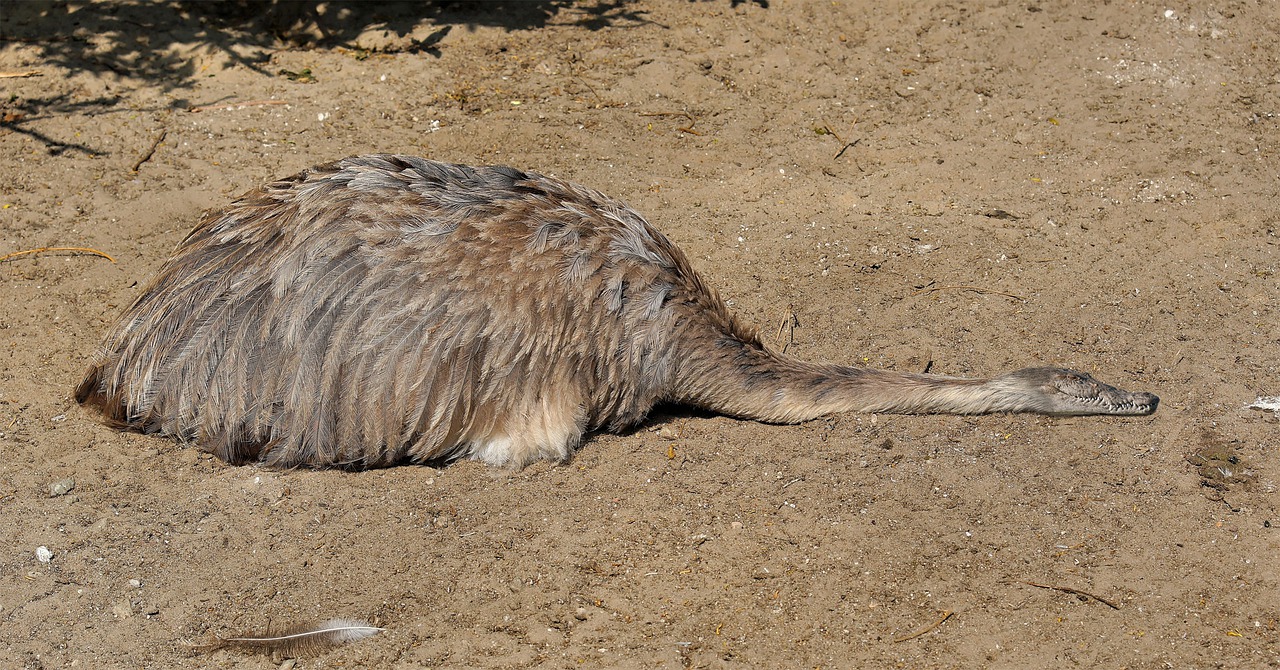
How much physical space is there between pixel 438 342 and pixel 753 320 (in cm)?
187

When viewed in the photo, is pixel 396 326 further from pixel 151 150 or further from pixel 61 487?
pixel 151 150

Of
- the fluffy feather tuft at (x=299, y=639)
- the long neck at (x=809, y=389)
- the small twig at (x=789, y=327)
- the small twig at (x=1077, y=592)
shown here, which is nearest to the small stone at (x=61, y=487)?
the fluffy feather tuft at (x=299, y=639)

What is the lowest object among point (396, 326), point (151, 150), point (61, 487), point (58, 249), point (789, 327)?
point (789, 327)

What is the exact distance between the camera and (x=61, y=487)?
4.63m

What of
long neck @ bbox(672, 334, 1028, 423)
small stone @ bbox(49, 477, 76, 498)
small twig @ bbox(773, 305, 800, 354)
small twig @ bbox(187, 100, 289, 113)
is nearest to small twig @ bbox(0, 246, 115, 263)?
small twig @ bbox(187, 100, 289, 113)

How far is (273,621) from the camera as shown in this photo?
4.07 metres

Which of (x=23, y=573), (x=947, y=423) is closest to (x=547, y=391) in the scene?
(x=947, y=423)

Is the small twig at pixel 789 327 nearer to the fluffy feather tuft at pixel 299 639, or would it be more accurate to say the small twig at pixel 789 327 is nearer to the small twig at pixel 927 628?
the small twig at pixel 927 628

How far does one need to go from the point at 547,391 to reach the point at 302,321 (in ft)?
3.39

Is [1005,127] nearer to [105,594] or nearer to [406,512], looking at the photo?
[406,512]

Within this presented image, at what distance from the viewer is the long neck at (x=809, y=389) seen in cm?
488

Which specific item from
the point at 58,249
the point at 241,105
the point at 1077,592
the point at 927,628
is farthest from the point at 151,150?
the point at 1077,592

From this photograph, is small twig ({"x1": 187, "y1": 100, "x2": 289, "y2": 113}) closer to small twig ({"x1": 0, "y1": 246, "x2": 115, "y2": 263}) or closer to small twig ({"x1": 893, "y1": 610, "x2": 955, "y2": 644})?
small twig ({"x1": 0, "y1": 246, "x2": 115, "y2": 263})

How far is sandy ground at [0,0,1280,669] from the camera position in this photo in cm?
407
